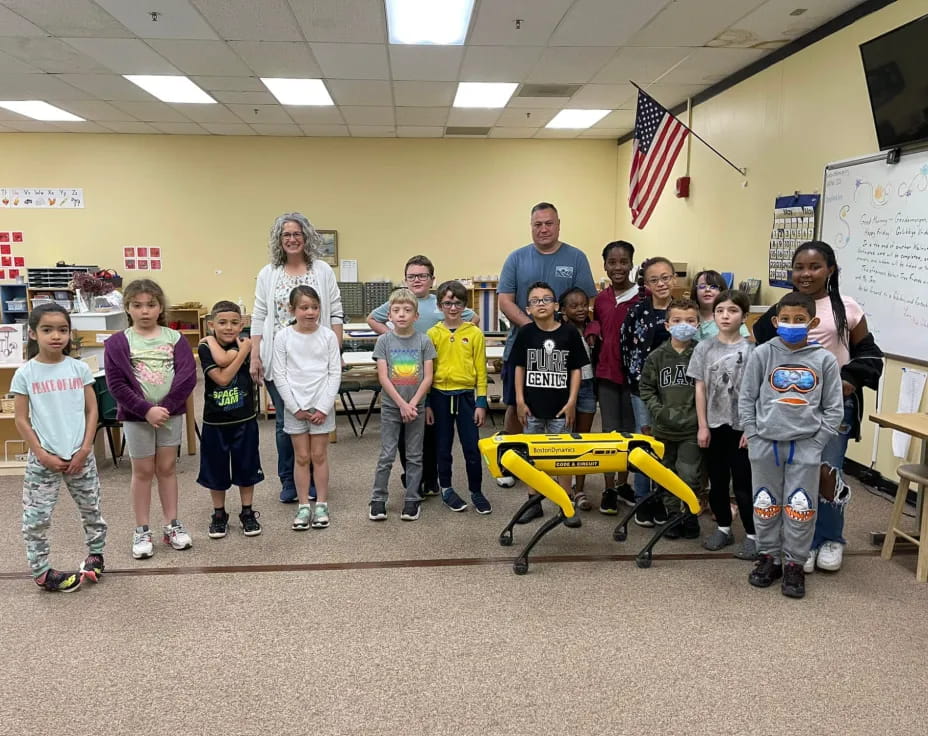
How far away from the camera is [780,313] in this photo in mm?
2836

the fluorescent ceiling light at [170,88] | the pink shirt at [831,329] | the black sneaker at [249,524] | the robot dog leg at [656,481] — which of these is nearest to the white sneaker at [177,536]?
the black sneaker at [249,524]

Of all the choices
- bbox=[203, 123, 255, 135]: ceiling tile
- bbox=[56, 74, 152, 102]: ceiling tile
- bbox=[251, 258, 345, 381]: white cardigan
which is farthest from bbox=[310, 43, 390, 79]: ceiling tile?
bbox=[203, 123, 255, 135]: ceiling tile

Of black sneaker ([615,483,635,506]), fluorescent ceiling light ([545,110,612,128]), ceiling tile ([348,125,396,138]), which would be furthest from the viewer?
ceiling tile ([348,125,396,138])

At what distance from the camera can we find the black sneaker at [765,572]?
2.92 m

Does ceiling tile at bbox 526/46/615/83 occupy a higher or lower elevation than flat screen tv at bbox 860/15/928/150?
higher

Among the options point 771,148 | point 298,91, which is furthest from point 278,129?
point 771,148

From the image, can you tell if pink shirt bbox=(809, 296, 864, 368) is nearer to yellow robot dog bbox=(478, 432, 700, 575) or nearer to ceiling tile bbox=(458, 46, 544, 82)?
yellow robot dog bbox=(478, 432, 700, 575)

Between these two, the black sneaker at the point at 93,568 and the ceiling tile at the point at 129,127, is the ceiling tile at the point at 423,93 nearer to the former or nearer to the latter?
the ceiling tile at the point at 129,127

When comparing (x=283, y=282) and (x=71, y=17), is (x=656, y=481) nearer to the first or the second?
(x=283, y=282)

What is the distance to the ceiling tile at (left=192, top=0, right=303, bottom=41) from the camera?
4551 millimetres

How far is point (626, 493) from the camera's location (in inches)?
160

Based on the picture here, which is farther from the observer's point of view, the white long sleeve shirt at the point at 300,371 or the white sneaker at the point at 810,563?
the white long sleeve shirt at the point at 300,371

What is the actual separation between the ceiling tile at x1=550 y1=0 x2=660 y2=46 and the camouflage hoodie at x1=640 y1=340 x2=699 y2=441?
2.68 m

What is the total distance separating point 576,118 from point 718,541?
627 cm
